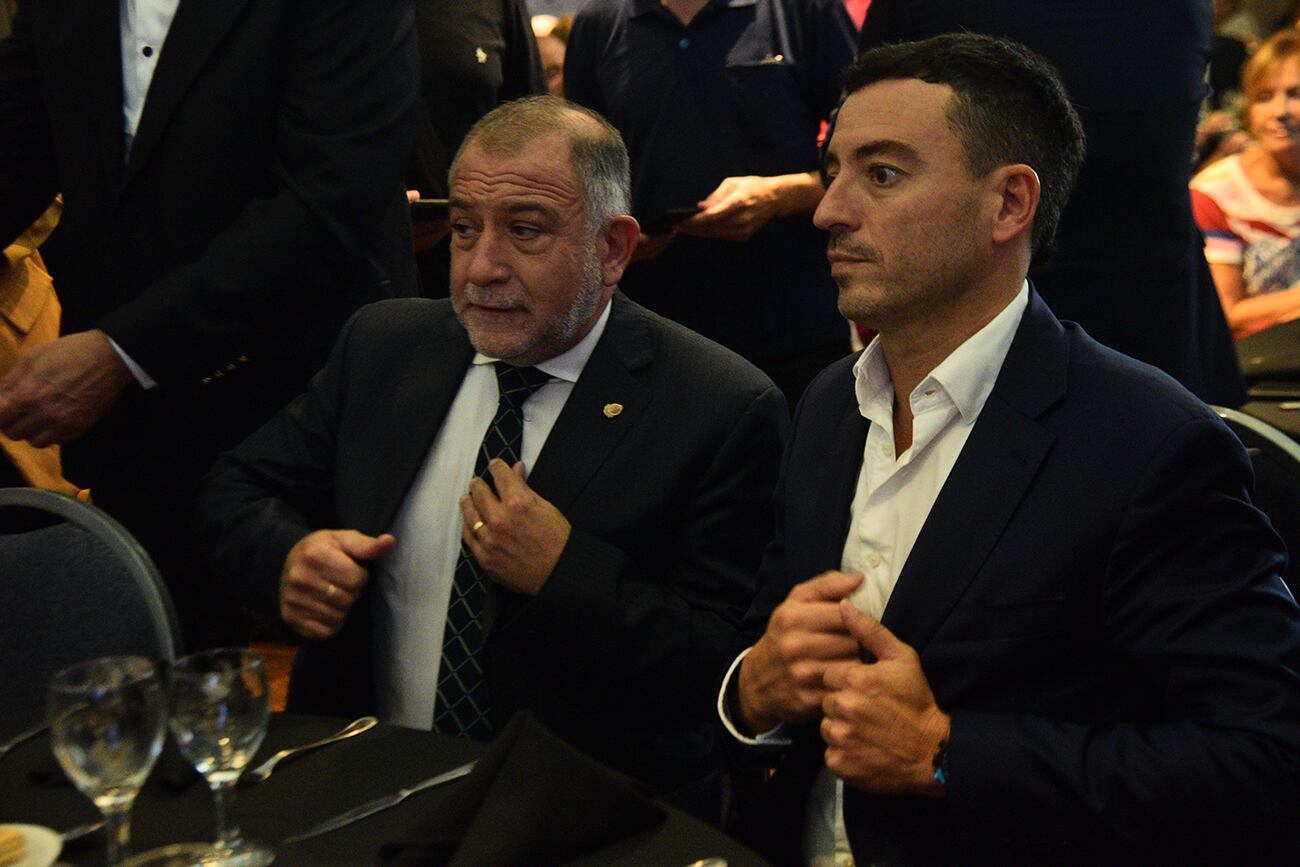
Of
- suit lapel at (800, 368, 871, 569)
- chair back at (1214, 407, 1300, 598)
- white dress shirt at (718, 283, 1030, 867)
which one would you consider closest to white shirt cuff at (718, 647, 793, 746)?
white dress shirt at (718, 283, 1030, 867)

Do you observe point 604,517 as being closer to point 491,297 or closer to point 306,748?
point 491,297

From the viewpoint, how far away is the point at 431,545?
6.53ft

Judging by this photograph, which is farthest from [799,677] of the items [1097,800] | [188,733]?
[188,733]

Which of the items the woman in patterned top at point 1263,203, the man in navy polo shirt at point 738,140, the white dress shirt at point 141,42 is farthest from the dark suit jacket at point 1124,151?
the woman in patterned top at point 1263,203

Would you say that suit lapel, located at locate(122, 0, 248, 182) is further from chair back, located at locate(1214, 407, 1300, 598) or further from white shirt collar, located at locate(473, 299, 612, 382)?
chair back, located at locate(1214, 407, 1300, 598)

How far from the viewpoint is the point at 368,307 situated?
2260mm

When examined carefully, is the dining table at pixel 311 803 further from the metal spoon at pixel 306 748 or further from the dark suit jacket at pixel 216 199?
the dark suit jacket at pixel 216 199

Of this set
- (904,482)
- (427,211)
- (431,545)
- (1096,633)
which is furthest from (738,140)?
(1096,633)

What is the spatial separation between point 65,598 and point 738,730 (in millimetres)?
951

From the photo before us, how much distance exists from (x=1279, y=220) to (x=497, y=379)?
2.73 m

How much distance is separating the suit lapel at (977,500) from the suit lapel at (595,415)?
625 mm

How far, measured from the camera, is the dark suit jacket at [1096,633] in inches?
49.6

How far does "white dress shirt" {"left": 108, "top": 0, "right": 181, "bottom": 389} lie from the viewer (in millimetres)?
2326

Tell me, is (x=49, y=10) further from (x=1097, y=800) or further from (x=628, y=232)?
(x=1097, y=800)
